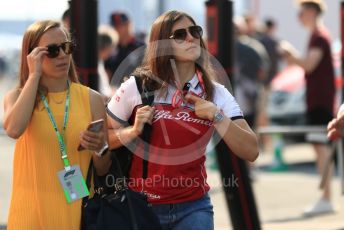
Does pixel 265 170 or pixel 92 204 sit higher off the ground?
pixel 92 204

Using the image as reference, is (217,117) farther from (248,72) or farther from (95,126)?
(248,72)

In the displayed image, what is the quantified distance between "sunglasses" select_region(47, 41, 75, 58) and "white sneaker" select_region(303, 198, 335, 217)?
539 centimetres

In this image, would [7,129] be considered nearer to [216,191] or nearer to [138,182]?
[138,182]

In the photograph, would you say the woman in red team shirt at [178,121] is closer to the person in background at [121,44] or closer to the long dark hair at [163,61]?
the long dark hair at [163,61]

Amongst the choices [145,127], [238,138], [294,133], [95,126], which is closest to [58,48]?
[95,126]

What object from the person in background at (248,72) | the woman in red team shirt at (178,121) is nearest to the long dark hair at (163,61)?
the woman in red team shirt at (178,121)

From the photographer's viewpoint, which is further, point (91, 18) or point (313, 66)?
point (313, 66)

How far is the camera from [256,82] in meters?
12.8

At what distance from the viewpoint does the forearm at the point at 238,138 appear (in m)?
4.90

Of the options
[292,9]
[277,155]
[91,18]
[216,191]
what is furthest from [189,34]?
[292,9]

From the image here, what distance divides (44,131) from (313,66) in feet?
19.3

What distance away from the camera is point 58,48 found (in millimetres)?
5055

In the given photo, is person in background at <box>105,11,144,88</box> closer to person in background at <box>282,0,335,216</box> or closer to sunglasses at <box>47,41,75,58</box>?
person in background at <box>282,0,335,216</box>

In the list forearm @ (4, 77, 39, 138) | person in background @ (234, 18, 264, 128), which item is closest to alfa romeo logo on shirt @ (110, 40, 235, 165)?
forearm @ (4, 77, 39, 138)
